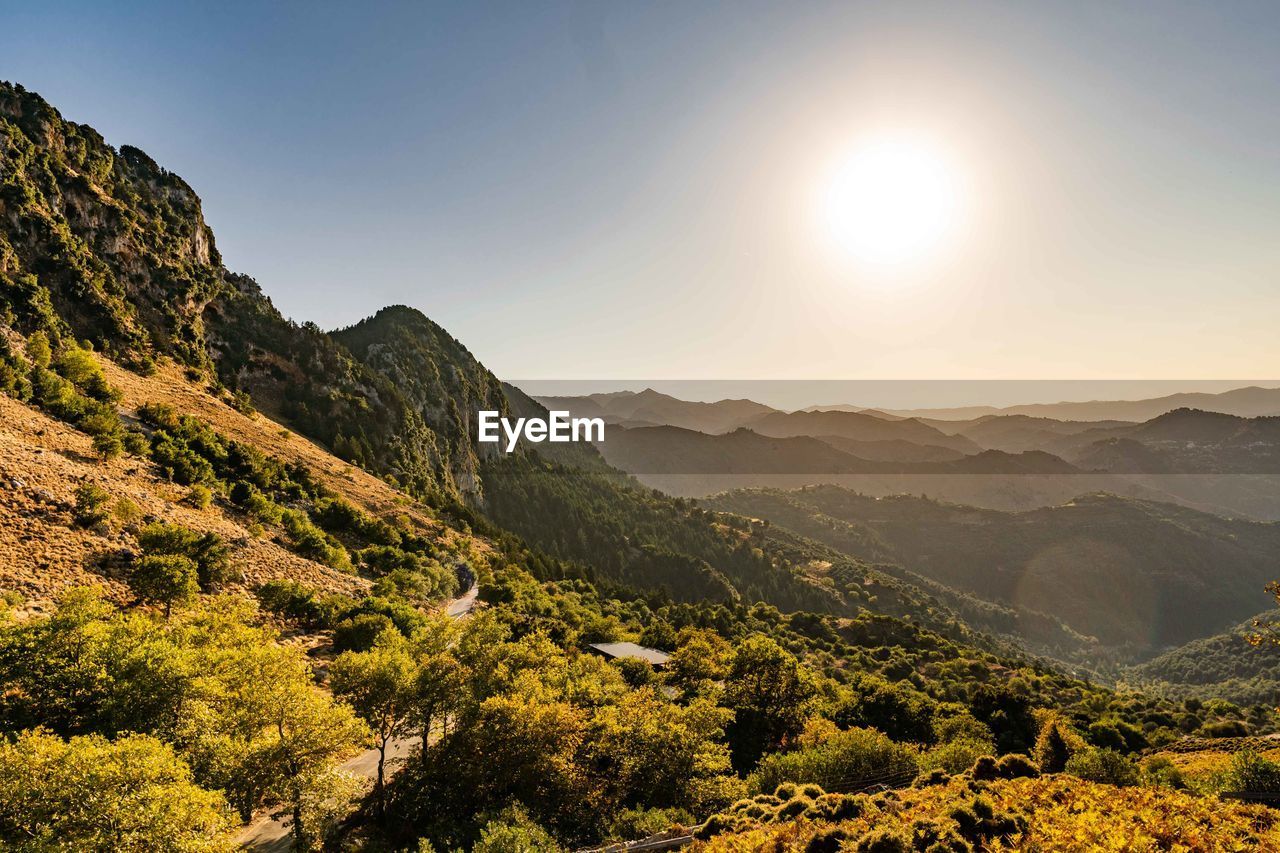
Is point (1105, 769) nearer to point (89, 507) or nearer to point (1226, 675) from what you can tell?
point (89, 507)

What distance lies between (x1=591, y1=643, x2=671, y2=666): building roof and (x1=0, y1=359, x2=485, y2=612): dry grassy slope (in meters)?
24.1

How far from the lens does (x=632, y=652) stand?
53.1 meters

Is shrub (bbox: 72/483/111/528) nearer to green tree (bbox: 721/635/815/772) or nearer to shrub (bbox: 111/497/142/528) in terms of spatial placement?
shrub (bbox: 111/497/142/528)

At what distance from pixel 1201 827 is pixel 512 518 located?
146117 mm

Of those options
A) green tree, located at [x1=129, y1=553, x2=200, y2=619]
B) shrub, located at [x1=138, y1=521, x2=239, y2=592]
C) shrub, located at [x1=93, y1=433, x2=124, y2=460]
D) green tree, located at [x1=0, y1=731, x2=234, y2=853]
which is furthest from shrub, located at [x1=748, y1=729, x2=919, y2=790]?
shrub, located at [x1=93, y1=433, x2=124, y2=460]

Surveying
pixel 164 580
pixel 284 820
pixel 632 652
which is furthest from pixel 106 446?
pixel 632 652

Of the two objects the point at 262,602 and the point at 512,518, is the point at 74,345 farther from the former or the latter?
the point at 512,518

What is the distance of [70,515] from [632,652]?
43845 millimetres

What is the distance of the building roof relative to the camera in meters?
50.6

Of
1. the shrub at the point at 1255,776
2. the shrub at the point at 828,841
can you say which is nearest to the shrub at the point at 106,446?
the shrub at the point at 828,841

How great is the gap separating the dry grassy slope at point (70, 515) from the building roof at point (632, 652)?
79.0 feet

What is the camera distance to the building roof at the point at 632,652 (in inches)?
1994

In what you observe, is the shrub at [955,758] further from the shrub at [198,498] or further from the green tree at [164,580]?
the shrub at [198,498]

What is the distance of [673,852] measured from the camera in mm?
19859
